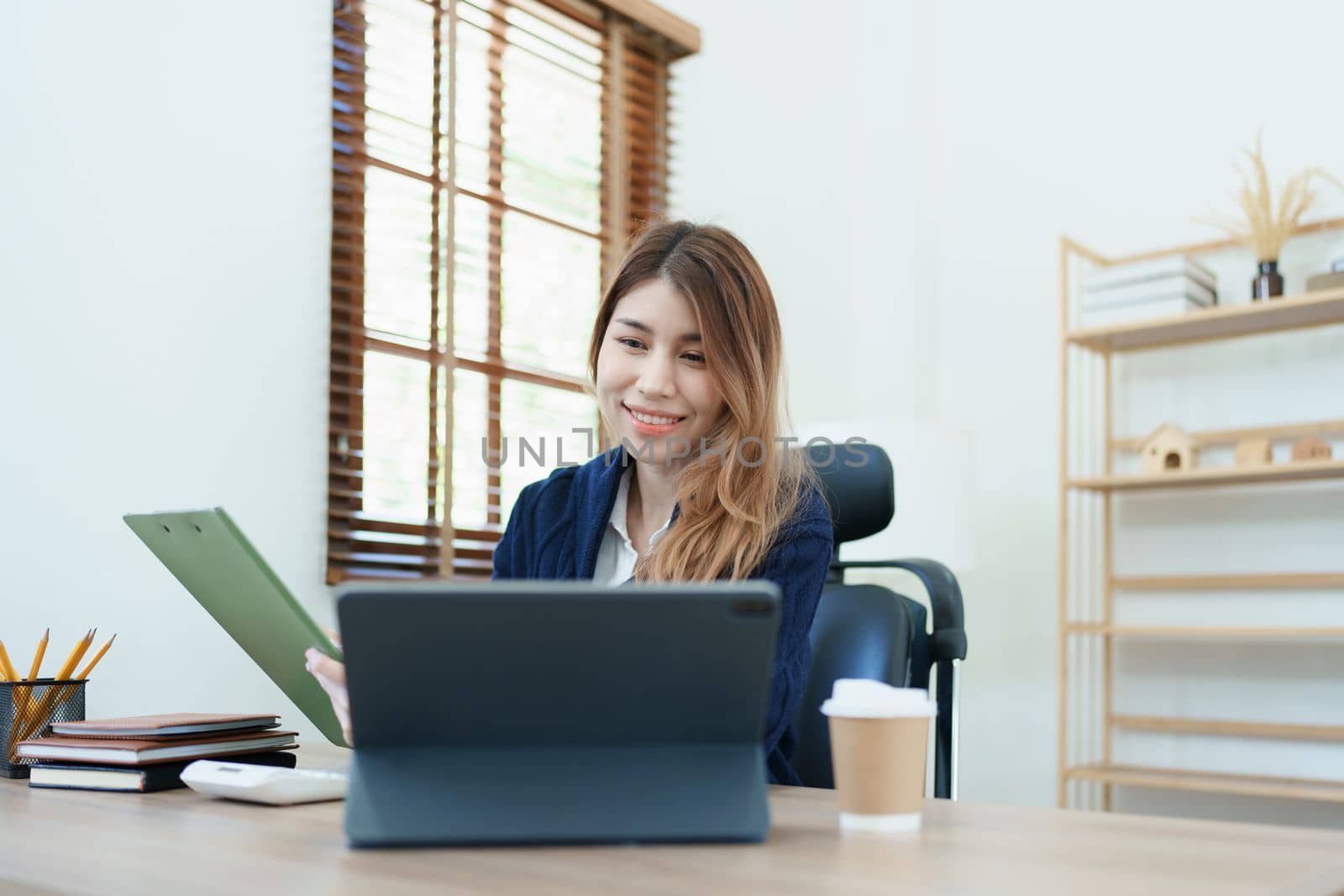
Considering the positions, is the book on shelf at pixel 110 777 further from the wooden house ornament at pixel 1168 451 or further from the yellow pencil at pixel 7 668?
the wooden house ornament at pixel 1168 451

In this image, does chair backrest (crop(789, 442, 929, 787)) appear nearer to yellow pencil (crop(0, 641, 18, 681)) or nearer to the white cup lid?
the white cup lid

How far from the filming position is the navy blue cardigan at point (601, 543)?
4.23ft

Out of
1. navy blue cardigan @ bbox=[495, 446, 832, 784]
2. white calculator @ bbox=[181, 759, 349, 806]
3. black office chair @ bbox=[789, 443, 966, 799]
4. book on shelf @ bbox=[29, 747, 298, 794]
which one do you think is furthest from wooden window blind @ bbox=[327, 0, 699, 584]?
white calculator @ bbox=[181, 759, 349, 806]

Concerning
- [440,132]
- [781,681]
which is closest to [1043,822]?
[781,681]

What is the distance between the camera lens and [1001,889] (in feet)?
2.13

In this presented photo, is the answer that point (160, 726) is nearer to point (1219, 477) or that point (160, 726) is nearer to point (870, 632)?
point (870, 632)

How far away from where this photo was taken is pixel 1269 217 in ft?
9.45

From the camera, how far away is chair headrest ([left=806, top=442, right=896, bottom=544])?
1653 millimetres

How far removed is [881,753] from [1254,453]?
2.49 m

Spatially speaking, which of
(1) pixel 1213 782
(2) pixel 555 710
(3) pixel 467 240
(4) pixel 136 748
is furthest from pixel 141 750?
(1) pixel 1213 782

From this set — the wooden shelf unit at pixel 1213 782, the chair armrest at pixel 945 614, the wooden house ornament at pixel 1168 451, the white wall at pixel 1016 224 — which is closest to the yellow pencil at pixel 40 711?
the chair armrest at pixel 945 614

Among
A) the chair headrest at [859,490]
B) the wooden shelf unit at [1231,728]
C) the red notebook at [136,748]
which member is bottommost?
the wooden shelf unit at [1231,728]

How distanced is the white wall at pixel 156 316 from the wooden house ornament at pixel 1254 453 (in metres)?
2.17

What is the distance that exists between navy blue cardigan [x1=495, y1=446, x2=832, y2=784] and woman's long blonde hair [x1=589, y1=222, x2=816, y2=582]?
0.03 metres
